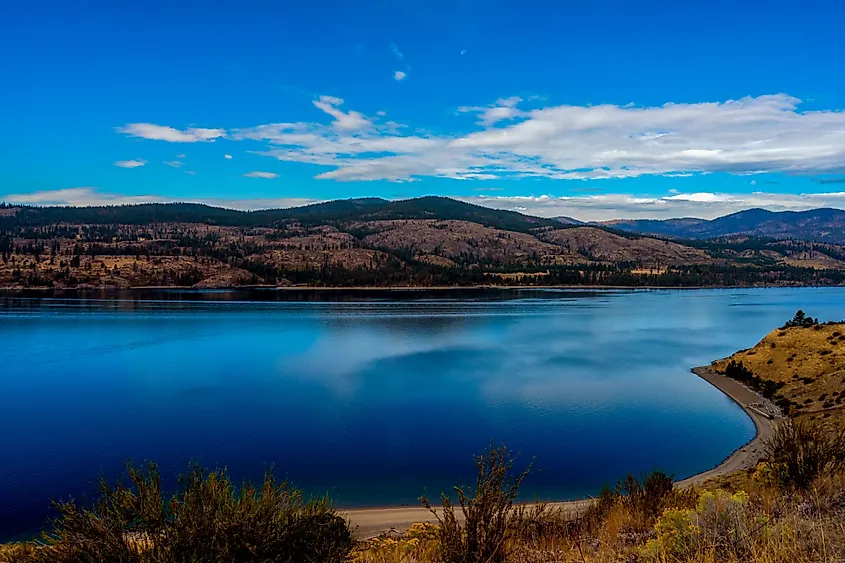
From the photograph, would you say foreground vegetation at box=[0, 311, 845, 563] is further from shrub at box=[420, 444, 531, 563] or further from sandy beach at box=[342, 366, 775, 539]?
sandy beach at box=[342, 366, 775, 539]

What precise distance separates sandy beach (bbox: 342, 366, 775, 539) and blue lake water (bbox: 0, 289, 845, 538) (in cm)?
70

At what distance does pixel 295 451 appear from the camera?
23578mm

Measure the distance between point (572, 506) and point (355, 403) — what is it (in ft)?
56.2

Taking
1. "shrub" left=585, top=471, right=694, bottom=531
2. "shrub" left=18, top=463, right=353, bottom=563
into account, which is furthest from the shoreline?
"shrub" left=18, top=463, right=353, bottom=563

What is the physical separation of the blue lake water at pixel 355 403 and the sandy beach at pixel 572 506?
2.29ft

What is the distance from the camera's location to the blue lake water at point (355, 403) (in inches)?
853

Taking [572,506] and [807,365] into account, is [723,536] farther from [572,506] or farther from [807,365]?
[807,365]

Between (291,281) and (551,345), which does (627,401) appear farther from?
(291,281)

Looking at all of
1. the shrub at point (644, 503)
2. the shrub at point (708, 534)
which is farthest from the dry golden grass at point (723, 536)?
the shrub at point (644, 503)

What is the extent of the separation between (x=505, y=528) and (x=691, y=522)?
2.42 m

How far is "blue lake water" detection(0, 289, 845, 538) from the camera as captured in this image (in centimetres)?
2167

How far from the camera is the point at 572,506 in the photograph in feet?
57.1

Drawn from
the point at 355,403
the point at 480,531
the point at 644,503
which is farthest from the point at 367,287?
the point at 480,531

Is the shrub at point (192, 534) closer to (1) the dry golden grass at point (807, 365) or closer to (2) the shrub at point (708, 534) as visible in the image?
(2) the shrub at point (708, 534)
